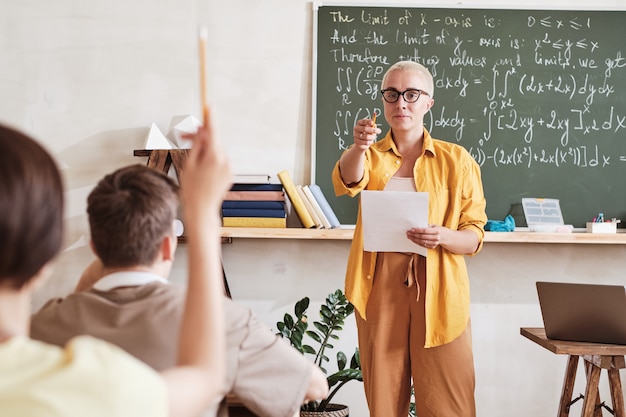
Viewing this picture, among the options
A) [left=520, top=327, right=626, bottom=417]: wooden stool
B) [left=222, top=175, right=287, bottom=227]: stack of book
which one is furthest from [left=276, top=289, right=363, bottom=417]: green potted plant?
[left=520, top=327, right=626, bottom=417]: wooden stool

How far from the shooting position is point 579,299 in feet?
8.10

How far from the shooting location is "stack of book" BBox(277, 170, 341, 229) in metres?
3.37

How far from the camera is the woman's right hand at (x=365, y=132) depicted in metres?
2.39

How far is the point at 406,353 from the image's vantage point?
256cm

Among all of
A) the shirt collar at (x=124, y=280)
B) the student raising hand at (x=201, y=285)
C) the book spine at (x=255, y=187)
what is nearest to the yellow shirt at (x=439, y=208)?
the book spine at (x=255, y=187)

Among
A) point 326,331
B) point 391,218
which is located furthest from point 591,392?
point 326,331

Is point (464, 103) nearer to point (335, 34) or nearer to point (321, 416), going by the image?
point (335, 34)

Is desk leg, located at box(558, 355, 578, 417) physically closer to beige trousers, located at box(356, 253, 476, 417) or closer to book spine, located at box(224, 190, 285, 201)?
beige trousers, located at box(356, 253, 476, 417)

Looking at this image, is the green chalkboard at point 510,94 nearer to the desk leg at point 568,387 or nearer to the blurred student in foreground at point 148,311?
the desk leg at point 568,387

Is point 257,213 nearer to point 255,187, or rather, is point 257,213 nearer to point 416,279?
point 255,187

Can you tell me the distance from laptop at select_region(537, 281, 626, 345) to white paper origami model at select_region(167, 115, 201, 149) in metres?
1.71

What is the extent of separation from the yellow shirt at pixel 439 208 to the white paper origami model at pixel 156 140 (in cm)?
113

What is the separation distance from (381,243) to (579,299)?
669 millimetres

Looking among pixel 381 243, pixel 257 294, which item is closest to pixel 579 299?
pixel 381 243
